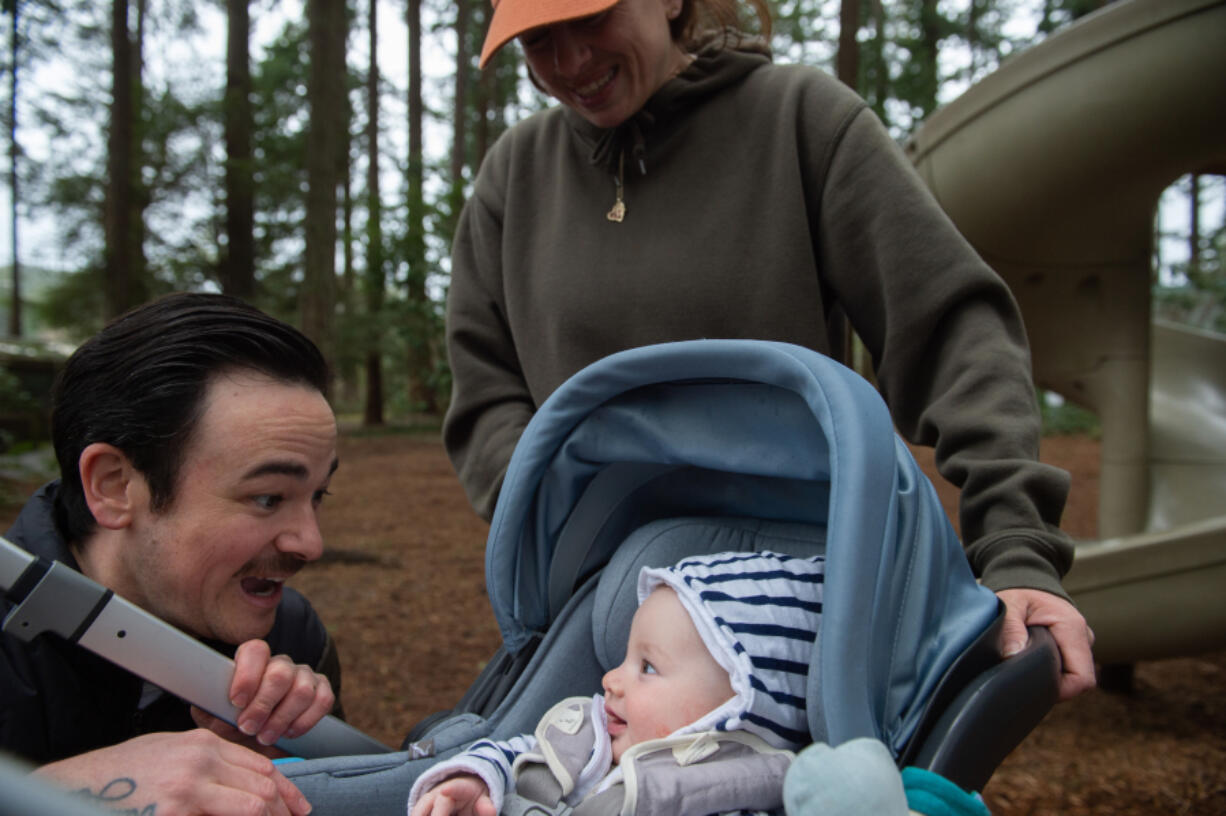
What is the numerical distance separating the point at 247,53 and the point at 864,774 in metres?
12.6

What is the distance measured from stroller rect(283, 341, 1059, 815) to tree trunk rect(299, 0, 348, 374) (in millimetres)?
10326

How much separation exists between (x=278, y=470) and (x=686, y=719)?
863mm

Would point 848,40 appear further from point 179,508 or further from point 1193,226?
point 1193,226

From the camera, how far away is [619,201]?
206cm

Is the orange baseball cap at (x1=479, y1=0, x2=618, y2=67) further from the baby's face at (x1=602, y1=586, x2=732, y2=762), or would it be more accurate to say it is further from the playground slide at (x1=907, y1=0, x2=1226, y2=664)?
the playground slide at (x1=907, y1=0, x2=1226, y2=664)

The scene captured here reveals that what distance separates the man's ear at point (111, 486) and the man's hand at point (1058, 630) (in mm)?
1504

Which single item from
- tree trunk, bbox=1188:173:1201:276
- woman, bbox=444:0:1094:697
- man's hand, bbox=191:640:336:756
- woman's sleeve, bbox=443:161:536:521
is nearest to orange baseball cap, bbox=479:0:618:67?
woman, bbox=444:0:1094:697

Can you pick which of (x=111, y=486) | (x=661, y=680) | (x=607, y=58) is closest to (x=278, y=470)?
(x=111, y=486)

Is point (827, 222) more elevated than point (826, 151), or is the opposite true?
point (826, 151)

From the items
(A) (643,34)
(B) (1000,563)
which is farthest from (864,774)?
Result: (A) (643,34)

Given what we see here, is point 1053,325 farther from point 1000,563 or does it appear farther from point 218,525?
point 218,525

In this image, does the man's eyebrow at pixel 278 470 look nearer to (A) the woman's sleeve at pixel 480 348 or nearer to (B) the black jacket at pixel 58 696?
(B) the black jacket at pixel 58 696

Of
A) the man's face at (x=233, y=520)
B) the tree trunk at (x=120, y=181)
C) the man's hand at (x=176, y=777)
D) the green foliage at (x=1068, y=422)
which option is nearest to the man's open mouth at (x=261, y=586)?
the man's face at (x=233, y=520)

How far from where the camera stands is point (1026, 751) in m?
3.89
